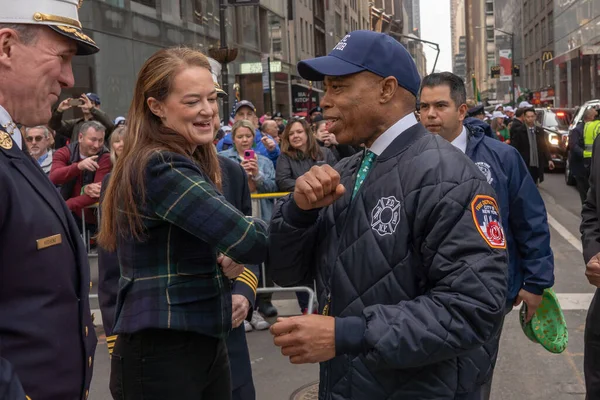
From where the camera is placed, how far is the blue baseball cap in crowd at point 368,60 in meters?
2.42

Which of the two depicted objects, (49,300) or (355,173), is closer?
(49,300)

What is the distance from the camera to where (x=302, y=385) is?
5.75 metres

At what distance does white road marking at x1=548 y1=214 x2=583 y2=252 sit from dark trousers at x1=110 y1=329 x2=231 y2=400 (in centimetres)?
903

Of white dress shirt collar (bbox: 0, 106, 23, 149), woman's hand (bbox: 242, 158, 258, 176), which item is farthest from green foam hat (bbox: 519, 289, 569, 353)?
woman's hand (bbox: 242, 158, 258, 176)

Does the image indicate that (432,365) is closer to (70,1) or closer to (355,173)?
(355,173)

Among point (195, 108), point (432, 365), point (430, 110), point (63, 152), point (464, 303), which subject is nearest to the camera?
point (464, 303)

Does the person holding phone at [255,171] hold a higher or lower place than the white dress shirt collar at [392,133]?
lower

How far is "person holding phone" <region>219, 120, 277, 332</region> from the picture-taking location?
783cm

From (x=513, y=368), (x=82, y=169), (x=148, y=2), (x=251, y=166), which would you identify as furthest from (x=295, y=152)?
(x=148, y=2)

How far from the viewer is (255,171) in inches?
320

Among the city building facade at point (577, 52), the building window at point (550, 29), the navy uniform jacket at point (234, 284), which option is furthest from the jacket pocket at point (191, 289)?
the building window at point (550, 29)

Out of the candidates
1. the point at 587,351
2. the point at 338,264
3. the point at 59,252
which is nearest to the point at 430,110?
the point at 587,351

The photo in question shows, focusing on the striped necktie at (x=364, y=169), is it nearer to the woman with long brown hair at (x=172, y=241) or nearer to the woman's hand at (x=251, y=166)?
the woman with long brown hair at (x=172, y=241)

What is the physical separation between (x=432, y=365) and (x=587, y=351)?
2.03 m
